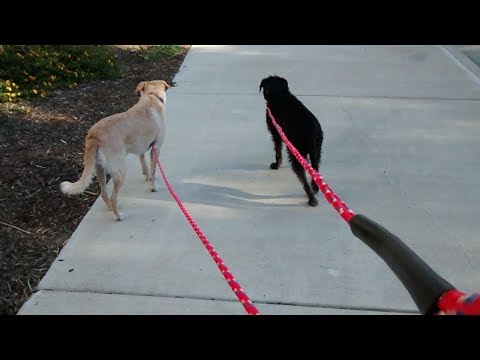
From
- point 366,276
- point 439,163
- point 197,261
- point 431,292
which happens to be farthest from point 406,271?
point 439,163

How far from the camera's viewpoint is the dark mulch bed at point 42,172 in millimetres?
3312

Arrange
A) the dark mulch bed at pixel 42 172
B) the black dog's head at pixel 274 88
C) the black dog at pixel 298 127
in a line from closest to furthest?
the dark mulch bed at pixel 42 172 → the black dog at pixel 298 127 → the black dog's head at pixel 274 88

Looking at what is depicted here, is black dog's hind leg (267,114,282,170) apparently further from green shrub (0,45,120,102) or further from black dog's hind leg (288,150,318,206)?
green shrub (0,45,120,102)

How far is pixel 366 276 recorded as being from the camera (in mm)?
3174

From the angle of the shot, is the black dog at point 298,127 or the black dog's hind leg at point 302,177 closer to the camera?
the black dog at point 298,127

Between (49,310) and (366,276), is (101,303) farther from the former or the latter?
(366,276)

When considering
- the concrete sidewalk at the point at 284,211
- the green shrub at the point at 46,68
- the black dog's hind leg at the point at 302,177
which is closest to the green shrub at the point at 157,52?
the green shrub at the point at 46,68

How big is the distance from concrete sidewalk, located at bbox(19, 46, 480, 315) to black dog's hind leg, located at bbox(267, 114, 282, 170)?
101 mm

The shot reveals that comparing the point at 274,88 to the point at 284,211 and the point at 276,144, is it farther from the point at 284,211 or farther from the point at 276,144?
the point at 284,211

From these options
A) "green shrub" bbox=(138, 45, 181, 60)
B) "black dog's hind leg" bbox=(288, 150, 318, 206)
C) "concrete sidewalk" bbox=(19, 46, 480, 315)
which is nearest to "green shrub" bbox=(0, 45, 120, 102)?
"green shrub" bbox=(138, 45, 181, 60)

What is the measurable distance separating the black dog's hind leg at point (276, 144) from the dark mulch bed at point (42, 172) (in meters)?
1.84

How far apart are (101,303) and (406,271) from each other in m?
2.36

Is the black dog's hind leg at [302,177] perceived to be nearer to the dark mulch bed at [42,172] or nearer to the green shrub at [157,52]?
the dark mulch bed at [42,172]

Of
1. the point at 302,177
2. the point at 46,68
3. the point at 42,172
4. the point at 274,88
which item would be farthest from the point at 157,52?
the point at 302,177
